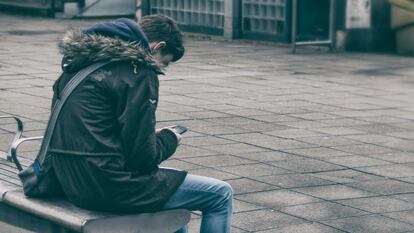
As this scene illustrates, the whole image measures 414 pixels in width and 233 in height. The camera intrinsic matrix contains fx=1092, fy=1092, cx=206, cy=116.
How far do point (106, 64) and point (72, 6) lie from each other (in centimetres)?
1965

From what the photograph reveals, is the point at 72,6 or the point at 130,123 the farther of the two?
the point at 72,6

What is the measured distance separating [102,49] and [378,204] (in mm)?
3176

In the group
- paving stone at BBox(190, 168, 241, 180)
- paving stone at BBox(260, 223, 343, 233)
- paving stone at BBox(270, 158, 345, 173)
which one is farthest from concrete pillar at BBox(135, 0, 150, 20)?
paving stone at BBox(260, 223, 343, 233)

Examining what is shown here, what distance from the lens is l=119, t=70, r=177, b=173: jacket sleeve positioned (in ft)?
15.9

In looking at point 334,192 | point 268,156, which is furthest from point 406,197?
point 268,156

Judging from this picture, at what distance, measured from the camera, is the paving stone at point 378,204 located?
7.37 metres

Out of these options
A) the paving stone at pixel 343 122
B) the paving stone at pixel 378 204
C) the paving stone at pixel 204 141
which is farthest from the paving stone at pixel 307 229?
the paving stone at pixel 343 122

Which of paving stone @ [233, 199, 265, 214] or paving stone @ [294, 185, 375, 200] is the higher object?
paving stone @ [233, 199, 265, 214]

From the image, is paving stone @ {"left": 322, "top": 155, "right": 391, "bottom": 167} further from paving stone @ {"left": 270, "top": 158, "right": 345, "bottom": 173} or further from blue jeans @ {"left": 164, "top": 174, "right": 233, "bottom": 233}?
blue jeans @ {"left": 164, "top": 174, "right": 233, "bottom": 233}

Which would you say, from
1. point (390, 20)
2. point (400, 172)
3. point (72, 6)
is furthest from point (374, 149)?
point (72, 6)

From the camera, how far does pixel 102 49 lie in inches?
195

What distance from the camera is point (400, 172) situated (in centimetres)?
862

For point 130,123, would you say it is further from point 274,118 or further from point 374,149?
point 274,118

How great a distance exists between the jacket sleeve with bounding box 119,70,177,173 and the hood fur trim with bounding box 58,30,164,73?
0.07 metres
